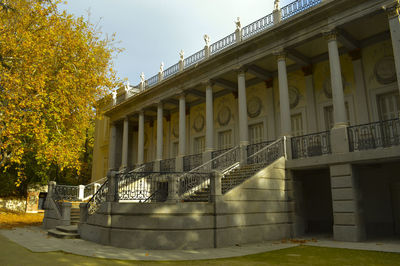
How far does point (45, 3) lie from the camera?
15438 mm

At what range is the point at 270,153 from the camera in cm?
1337

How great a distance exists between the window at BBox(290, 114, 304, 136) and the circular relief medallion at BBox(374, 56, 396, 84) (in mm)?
3925

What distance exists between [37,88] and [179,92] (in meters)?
8.21

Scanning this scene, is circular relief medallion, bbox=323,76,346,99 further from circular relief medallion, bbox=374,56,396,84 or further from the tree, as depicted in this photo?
the tree

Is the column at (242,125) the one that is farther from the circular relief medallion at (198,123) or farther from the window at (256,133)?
the circular relief medallion at (198,123)

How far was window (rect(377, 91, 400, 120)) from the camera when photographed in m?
12.5

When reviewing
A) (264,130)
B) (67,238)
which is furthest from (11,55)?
(264,130)

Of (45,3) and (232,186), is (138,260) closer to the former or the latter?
(232,186)

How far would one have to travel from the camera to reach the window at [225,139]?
18950 mm

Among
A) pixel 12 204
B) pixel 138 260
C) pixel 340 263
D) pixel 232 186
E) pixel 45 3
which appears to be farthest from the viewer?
pixel 12 204

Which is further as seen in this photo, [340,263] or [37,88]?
[37,88]

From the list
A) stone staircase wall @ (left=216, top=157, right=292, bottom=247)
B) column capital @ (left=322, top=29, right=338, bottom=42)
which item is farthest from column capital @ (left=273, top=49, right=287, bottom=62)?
stone staircase wall @ (left=216, top=157, right=292, bottom=247)

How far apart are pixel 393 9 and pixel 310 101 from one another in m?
5.40

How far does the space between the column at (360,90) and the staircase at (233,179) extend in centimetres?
502
